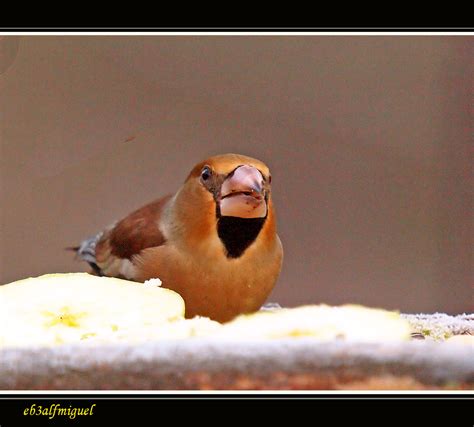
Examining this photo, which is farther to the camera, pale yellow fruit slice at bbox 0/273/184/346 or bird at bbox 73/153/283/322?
bird at bbox 73/153/283/322

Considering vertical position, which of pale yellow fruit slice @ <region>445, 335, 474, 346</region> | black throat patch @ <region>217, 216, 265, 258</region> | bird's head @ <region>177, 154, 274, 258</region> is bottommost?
pale yellow fruit slice @ <region>445, 335, 474, 346</region>

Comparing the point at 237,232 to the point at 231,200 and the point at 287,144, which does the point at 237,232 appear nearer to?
the point at 231,200

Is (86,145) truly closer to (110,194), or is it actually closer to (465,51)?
(110,194)

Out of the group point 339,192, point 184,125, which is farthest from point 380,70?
point 184,125

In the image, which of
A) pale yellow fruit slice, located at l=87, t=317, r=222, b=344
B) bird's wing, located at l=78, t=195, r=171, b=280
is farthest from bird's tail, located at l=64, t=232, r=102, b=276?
pale yellow fruit slice, located at l=87, t=317, r=222, b=344

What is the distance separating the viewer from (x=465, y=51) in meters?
1.78

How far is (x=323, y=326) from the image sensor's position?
1.43 meters

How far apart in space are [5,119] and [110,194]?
440 mm

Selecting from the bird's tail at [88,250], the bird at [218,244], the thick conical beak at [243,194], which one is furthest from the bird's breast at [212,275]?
the bird's tail at [88,250]

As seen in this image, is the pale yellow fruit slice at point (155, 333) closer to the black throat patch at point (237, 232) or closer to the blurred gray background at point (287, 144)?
the black throat patch at point (237, 232)

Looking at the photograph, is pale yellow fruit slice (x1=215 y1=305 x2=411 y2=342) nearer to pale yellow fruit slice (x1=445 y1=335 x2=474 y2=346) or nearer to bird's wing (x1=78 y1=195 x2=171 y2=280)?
pale yellow fruit slice (x1=445 y1=335 x2=474 y2=346)

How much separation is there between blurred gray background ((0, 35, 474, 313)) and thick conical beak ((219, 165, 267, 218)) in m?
0.23

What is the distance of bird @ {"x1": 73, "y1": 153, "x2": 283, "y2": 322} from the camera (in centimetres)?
175

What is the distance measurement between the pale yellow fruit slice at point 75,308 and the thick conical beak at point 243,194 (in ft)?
0.92
